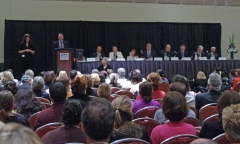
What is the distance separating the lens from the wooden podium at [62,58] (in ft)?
35.8

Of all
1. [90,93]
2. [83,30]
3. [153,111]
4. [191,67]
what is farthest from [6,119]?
[83,30]

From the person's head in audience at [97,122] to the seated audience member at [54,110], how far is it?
5.00 feet

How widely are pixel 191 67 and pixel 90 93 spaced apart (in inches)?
314

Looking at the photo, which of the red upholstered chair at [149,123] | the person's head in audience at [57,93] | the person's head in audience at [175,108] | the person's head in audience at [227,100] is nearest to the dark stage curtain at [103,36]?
the person's head in audience at [57,93]

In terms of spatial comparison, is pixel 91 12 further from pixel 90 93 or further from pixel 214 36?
pixel 90 93

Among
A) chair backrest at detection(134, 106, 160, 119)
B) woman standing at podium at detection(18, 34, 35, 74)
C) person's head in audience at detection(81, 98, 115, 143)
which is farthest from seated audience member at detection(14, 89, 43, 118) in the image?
woman standing at podium at detection(18, 34, 35, 74)

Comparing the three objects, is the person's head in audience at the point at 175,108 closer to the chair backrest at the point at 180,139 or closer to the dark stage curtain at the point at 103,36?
the chair backrest at the point at 180,139

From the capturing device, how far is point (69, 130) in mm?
3176

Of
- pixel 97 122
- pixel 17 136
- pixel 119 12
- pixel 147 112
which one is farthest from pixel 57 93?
pixel 119 12

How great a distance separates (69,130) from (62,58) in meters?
7.97

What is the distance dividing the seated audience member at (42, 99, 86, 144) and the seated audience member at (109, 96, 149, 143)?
0.31 metres

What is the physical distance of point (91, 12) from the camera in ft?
49.1

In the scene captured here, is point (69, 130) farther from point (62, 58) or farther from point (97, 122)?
point (62, 58)

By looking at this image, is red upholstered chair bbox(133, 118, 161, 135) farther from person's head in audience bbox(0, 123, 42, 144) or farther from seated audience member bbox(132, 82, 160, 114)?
person's head in audience bbox(0, 123, 42, 144)
